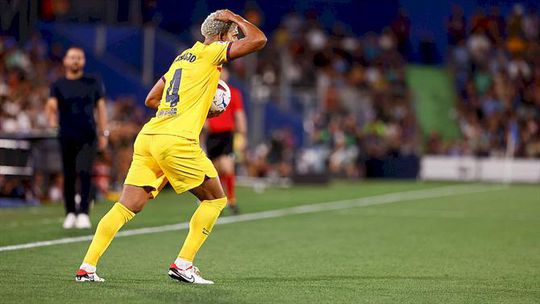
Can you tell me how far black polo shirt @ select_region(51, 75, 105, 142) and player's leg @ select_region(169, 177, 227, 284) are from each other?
485cm

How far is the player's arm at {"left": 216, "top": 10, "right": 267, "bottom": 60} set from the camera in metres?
7.93

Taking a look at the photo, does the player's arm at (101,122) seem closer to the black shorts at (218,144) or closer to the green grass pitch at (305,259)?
the green grass pitch at (305,259)

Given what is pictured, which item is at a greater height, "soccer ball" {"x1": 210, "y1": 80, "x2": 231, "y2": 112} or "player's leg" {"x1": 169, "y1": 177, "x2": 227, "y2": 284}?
"soccer ball" {"x1": 210, "y1": 80, "x2": 231, "y2": 112}

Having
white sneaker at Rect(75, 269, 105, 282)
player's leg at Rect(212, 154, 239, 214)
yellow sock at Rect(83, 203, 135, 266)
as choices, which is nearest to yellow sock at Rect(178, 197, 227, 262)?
yellow sock at Rect(83, 203, 135, 266)

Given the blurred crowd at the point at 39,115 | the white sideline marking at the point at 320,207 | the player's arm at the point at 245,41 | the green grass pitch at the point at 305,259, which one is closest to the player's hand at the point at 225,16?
the player's arm at the point at 245,41

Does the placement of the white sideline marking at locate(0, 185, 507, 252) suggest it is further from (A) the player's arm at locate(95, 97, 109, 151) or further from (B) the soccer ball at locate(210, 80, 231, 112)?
(B) the soccer ball at locate(210, 80, 231, 112)

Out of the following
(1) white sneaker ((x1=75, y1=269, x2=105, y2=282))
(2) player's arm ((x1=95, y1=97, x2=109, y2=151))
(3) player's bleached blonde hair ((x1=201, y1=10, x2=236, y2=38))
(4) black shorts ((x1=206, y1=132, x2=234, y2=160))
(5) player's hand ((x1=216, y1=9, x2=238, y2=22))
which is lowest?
(1) white sneaker ((x1=75, y1=269, x2=105, y2=282))

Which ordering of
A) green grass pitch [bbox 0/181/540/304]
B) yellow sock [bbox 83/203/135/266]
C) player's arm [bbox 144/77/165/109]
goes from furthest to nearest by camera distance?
1. player's arm [bbox 144/77/165/109]
2. yellow sock [bbox 83/203/135/266]
3. green grass pitch [bbox 0/181/540/304]

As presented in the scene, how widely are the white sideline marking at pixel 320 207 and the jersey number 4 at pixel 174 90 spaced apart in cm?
321

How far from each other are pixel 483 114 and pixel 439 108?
2081 millimetres

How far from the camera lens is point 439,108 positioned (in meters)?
37.7

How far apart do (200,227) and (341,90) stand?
24.7 meters

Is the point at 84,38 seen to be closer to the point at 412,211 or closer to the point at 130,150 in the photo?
the point at 130,150

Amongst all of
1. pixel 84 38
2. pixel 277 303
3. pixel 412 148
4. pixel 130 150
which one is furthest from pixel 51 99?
pixel 412 148
